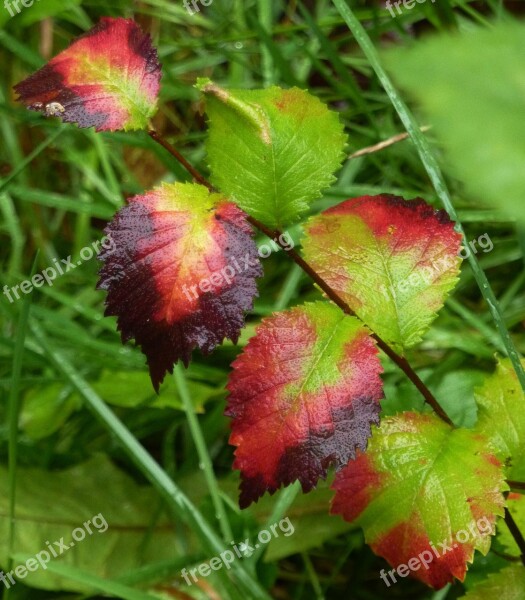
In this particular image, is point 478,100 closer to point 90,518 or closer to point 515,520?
point 515,520

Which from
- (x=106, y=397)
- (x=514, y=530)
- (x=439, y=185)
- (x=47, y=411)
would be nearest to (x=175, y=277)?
(x=439, y=185)

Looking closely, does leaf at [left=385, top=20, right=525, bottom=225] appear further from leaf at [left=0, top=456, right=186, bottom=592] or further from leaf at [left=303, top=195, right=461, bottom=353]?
leaf at [left=0, top=456, right=186, bottom=592]

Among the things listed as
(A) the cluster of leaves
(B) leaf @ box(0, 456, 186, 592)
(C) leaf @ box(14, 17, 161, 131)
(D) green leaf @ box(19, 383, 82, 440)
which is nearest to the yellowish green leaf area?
(A) the cluster of leaves

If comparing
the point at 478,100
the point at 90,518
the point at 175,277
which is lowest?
the point at 90,518

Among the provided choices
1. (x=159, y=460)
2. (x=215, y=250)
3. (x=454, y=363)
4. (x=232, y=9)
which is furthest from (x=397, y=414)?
(x=232, y=9)

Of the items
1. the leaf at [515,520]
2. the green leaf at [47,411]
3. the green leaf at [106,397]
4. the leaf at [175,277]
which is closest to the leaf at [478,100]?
the leaf at [175,277]

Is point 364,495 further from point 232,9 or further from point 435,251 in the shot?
point 232,9

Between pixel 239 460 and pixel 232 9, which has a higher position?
pixel 232 9
